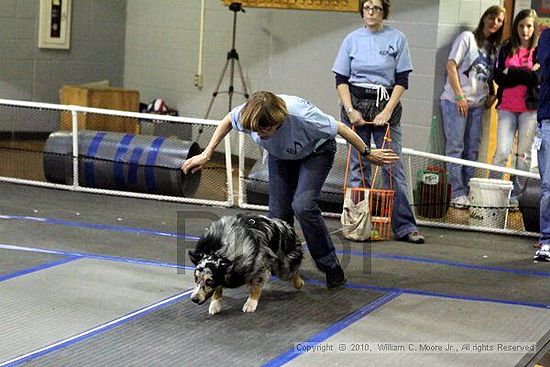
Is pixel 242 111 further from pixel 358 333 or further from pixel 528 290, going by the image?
pixel 528 290

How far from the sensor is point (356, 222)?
22.8ft

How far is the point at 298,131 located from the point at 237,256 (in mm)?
759

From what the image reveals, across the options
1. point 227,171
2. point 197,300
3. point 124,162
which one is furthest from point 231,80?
point 197,300

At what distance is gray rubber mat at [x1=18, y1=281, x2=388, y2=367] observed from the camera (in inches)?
170

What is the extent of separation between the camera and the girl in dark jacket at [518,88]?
8.11 meters

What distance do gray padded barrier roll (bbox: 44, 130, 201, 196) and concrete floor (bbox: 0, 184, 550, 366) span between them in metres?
0.77

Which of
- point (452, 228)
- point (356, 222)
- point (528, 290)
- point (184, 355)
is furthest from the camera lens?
point (452, 228)

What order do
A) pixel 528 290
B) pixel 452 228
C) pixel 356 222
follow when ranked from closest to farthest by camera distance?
1. pixel 528 290
2. pixel 356 222
3. pixel 452 228

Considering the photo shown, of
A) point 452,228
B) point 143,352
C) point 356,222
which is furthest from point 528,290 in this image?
point 143,352

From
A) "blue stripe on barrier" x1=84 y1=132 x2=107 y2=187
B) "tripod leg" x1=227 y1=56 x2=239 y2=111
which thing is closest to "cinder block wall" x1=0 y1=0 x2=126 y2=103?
"tripod leg" x1=227 y1=56 x2=239 y2=111

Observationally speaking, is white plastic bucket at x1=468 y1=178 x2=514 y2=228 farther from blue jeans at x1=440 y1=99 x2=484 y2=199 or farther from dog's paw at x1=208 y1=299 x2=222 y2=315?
dog's paw at x1=208 y1=299 x2=222 y2=315

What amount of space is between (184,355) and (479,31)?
16.6 feet

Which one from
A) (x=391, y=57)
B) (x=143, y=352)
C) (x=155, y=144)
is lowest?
(x=143, y=352)

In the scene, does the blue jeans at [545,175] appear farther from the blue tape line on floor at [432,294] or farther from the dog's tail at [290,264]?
the dog's tail at [290,264]
